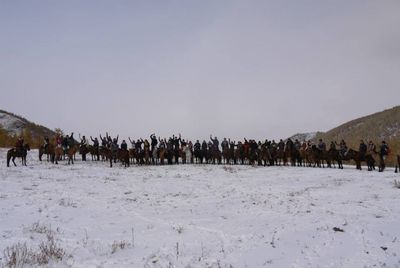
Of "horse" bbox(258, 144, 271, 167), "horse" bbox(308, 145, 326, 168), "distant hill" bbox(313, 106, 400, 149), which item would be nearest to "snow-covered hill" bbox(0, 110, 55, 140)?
"horse" bbox(258, 144, 271, 167)

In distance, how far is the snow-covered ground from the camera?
10.7 metres

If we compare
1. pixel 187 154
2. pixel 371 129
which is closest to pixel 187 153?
pixel 187 154

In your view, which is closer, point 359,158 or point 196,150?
point 359,158

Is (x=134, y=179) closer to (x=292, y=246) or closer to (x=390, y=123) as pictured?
(x=292, y=246)

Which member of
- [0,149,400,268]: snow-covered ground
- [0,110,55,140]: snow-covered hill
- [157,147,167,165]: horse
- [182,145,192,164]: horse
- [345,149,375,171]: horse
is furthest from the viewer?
[0,110,55,140]: snow-covered hill

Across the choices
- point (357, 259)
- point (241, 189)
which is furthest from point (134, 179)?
point (357, 259)

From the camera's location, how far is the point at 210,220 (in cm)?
1456

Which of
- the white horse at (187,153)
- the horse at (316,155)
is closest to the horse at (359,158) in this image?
the horse at (316,155)

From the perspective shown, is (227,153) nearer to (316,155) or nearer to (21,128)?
(316,155)

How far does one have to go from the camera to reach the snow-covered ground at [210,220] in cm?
1073

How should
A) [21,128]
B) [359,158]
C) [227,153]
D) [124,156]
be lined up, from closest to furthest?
[359,158] < [124,156] < [227,153] < [21,128]

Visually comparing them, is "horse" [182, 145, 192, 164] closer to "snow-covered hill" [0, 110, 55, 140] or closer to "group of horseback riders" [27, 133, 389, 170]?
"group of horseback riders" [27, 133, 389, 170]

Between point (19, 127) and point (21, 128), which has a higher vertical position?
point (19, 127)

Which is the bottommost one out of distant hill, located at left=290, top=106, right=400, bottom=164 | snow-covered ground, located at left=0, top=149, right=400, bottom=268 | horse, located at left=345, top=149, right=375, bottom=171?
snow-covered ground, located at left=0, top=149, right=400, bottom=268
